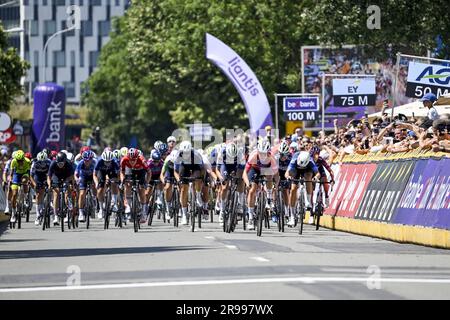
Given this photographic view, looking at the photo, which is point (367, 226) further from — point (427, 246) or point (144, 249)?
point (144, 249)

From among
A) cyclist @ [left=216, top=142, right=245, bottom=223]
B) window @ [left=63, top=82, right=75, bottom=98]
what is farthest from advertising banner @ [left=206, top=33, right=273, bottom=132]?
window @ [left=63, top=82, right=75, bottom=98]

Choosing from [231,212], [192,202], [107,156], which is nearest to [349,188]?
[231,212]

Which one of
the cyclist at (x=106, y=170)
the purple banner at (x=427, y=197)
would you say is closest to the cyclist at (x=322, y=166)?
the cyclist at (x=106, y=170)

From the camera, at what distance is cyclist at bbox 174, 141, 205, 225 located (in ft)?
92.0

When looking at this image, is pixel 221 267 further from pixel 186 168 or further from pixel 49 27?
pixel 49 27

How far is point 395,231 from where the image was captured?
2336cm

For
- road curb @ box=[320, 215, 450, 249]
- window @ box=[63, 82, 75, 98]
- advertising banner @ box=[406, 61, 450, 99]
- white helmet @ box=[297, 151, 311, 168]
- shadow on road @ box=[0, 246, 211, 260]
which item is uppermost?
window @ box=[63, 82, 75, 98]

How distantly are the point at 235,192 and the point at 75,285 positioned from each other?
11544 millimetres

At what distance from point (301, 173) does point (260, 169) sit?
1802 millimetres

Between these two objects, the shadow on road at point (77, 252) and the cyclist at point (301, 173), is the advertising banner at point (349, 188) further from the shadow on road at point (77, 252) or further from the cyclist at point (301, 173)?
the shadow on road at point (77, 252)

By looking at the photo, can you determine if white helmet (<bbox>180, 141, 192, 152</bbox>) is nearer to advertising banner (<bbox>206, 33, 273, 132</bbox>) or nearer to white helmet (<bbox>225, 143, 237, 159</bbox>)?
white helmet (<bbox>225, 143, 237, 159</bbox>)

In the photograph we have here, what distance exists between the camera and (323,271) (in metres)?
16.4

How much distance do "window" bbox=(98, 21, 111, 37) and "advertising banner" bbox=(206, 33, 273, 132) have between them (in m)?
122
